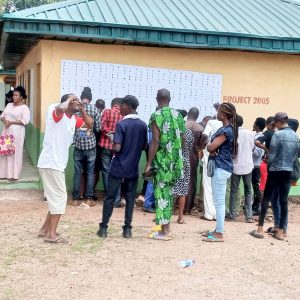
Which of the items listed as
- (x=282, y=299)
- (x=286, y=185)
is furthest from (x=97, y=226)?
(x=282, y=299)

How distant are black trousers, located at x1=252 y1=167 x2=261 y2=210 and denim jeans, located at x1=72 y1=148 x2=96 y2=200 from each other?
2732 mm

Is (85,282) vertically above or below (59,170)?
below

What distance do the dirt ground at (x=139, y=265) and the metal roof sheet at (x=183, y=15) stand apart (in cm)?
339

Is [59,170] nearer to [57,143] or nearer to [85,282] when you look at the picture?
[57,143]

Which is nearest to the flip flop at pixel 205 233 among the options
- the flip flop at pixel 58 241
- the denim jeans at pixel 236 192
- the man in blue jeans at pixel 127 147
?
the man in blue jeans at pixel 127 147

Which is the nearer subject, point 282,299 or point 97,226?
point 282,299

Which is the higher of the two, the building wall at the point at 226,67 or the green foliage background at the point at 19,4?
the green foliage background at the point at 19,4

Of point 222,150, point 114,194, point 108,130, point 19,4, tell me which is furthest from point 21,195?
point 19,4

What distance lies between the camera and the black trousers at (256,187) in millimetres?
8562

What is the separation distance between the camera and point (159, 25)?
28.5 feet

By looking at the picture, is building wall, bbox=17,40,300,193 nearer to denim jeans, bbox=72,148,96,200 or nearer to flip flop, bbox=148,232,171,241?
denim jeans, bbox=72,148,96,200

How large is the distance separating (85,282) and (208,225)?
319 cm

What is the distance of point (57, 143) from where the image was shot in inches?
223

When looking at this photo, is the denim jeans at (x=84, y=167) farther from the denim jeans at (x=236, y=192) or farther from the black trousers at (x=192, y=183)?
A: the denim jeans at (x=236, y=192)
